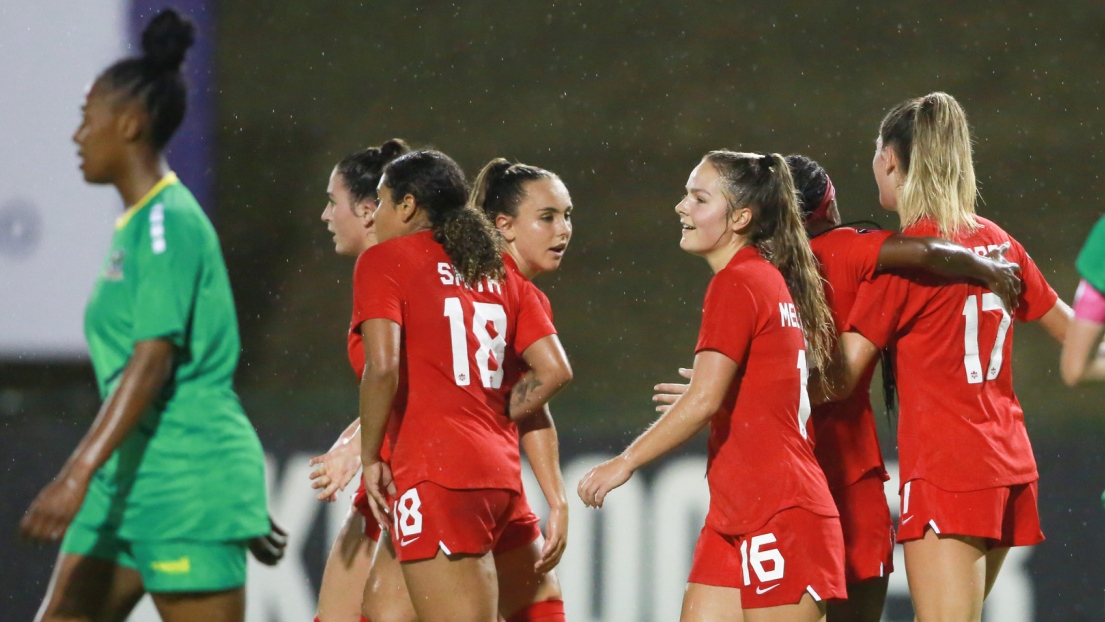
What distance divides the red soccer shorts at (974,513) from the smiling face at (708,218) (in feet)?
2.89

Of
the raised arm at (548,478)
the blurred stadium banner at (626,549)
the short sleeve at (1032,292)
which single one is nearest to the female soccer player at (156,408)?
the raised arm at (548,478)

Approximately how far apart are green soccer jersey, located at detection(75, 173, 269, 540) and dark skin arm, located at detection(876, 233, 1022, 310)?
Result: 1799 mm

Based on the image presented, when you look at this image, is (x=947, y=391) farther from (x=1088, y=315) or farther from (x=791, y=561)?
(x=1088, y=315)

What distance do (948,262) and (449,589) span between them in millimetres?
1596

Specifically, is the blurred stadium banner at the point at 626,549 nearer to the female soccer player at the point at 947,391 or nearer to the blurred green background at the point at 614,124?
the blurred green background at the point at 614,124

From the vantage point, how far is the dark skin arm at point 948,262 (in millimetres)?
3314

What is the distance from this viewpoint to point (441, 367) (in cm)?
329

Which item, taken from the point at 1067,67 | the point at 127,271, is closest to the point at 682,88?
the point at 1067,67

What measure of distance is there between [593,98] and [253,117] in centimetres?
188

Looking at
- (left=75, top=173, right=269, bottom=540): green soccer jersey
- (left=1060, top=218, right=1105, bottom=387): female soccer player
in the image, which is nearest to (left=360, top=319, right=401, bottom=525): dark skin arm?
(left=75, top=173, right=269, bottom=540): green soccer jersey

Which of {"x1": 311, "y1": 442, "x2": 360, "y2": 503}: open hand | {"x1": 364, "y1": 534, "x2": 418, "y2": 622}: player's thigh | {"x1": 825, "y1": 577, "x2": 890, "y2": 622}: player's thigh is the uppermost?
{"x1": 311, "y1": 442, "x2": 360, "y2": 503}: open hand

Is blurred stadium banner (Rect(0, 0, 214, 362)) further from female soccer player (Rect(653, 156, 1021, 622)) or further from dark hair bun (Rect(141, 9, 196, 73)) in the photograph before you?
female soccer player (Rect(653, 156, 1021, 622))

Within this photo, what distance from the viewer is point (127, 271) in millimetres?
2643

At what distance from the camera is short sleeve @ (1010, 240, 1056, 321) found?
3600mm
